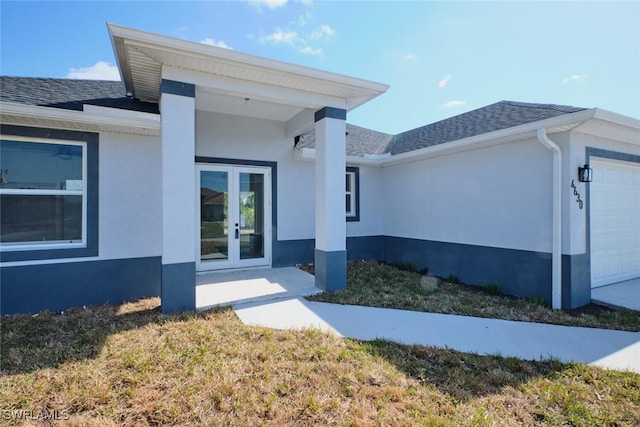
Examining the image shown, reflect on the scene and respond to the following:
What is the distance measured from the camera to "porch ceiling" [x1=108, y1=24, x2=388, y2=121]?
14.8 ft

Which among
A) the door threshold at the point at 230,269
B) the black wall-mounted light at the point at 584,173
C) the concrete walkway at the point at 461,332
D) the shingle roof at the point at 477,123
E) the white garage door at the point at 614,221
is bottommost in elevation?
the concrete walkway at the point at 461,332

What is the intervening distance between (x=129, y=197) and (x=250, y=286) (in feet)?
9.51

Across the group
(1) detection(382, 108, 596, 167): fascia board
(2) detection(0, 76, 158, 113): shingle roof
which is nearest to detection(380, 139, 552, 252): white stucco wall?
(1) detection(382, 108, 596, 167): fascia board

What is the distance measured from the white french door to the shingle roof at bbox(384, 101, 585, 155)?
4.65m

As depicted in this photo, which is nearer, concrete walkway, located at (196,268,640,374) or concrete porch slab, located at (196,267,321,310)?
concrete walkway, located at (196,268,640,374)

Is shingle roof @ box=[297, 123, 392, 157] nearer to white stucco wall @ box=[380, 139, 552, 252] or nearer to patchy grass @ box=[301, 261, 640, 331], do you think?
Result: white stucco wall @ box=[380, 139, 552, 252]

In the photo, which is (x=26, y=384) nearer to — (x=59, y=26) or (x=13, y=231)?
(x=13, y=231)

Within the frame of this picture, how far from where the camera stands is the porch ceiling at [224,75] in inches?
177

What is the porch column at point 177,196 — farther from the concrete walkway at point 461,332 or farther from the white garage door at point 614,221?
the white garage door at point 614,221

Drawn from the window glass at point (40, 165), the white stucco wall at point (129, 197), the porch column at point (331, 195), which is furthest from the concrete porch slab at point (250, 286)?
the window glass at point (40, 165)

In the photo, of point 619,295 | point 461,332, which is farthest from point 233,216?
point 619,295

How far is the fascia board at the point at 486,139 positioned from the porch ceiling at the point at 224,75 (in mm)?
2364

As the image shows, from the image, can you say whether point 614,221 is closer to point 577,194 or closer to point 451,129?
point 577,194

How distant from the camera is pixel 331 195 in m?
6.29
